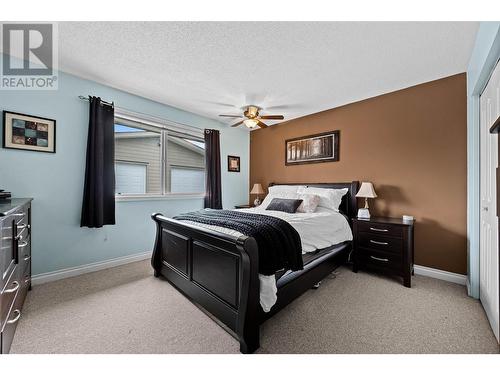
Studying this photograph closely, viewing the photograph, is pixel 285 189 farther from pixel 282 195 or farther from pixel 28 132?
pixel 28 132

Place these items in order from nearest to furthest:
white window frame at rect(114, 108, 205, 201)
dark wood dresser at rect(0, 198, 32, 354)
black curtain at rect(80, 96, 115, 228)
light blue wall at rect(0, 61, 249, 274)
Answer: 1. dark wood dresser at rect(0, 198, 32, 354)
2. light blue wall at rect(0, 61, 249, 274)
3. black curtain at rect(80, 96, 115, 228)
4. white window frame at rect(114, 108, 205, 201)

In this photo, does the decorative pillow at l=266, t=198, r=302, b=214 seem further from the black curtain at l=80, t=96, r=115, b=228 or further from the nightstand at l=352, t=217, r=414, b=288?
the black curtain at l=80, t=96, r=115, b=228

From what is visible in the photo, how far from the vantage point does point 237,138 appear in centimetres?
480

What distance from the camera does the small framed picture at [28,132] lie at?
2.29 metres

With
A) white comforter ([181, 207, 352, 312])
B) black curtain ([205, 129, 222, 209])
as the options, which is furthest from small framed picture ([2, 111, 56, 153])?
black curtain ([205, 129, 222, 209])

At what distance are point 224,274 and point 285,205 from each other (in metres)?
1.71

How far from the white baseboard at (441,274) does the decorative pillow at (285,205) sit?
1.73m

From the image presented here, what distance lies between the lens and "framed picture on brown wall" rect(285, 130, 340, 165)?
363 centimetres

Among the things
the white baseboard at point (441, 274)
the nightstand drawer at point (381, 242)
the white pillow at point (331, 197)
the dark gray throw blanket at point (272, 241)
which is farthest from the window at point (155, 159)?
the white baseboard at point (441, 274)

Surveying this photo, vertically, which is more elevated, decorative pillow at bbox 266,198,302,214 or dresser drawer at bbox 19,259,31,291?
decorative pillow at bbox 266,198,302,214

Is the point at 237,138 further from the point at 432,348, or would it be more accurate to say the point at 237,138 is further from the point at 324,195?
the point at 432,348

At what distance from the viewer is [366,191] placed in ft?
9.75

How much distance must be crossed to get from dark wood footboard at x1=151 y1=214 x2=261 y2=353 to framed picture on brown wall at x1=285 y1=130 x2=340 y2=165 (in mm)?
2686
